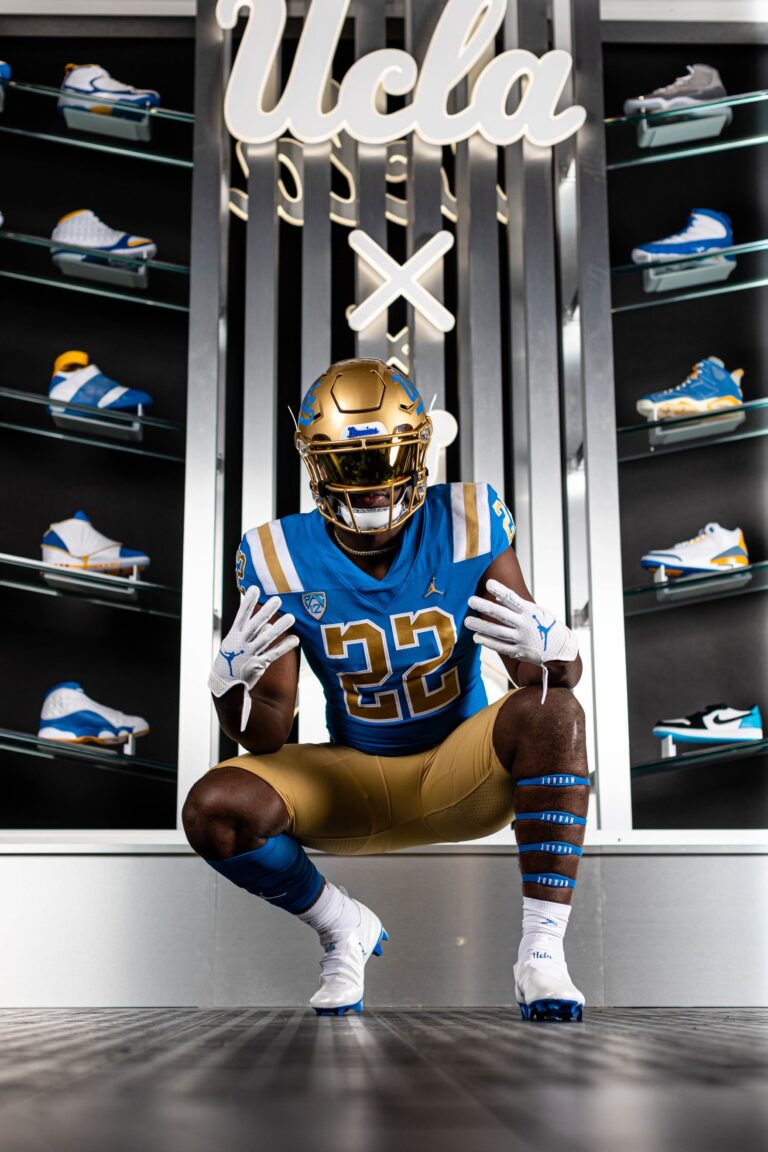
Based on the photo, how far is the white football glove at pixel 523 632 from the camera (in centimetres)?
165

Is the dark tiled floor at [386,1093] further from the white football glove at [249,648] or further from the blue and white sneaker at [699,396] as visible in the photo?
the blue and white sneaker at [699,396]

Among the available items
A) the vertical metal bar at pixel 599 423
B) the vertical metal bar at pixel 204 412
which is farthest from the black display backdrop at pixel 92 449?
the vertical metal bar at pixel 599 423

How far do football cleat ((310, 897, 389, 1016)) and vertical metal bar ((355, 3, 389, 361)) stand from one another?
5.01 ft

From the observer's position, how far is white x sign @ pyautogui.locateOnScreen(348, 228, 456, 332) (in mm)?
2881

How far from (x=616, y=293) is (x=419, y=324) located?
2.63 ft

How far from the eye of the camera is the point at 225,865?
1.72m

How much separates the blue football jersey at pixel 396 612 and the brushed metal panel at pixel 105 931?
668 millimetres

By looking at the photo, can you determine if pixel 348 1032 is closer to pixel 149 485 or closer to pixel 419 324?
pixel 419 324

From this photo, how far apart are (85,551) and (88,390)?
17.3 inches

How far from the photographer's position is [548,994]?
1.45m

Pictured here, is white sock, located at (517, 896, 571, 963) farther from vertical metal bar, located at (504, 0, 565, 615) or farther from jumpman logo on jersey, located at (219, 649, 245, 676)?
vertical metal bar, located at (504, 0, 565, 615)

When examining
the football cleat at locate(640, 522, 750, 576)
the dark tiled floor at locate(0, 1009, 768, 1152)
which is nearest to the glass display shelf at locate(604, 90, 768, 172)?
the football cleat at locate(640, 522, 750, 576)

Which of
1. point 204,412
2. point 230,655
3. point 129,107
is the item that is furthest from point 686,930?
point 129,107

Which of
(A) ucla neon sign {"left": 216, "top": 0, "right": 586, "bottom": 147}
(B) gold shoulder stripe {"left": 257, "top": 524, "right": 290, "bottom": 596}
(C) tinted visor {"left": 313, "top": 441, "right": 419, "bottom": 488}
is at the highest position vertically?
(A) ucla neon sign {"left": 216, "top": 0, "right": 586, "bottom": 147}
